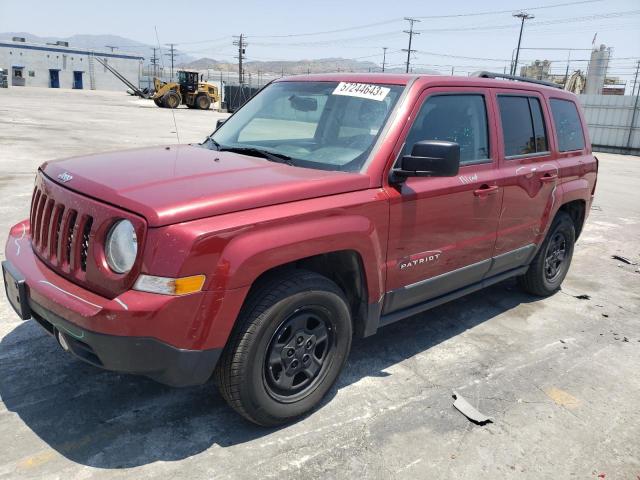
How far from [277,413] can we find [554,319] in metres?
3.03

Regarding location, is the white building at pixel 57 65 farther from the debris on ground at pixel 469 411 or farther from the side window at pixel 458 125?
the debris on ground at pixel 469 411

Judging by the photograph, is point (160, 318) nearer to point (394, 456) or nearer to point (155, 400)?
point (155, 400)

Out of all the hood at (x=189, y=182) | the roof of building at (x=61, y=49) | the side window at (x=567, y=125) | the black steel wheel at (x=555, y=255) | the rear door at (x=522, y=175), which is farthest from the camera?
the roof of building at (x=61, y=49)

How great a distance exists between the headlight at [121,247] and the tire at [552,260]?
385cm

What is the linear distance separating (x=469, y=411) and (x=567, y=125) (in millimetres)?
3148

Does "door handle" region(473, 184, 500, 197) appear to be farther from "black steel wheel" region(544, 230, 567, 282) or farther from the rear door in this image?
"black steel wheel" region(544, 230, 567, 282)

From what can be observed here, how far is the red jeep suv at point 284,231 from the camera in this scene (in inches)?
95.2

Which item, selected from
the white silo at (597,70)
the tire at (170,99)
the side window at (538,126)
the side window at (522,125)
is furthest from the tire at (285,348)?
the tire at (170,99)

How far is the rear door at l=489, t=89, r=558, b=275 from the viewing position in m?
4.15

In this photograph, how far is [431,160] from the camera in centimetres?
305

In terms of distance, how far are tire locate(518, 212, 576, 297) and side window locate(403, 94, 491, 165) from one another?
1555 mm

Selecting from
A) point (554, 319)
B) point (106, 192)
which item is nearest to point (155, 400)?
point (106, 192)

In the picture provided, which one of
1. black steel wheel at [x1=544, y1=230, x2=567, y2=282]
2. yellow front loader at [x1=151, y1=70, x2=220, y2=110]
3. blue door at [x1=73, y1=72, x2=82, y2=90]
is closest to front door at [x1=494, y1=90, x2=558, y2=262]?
black steel wheel at [x1=544, y1=230, x2=567, y2=282]

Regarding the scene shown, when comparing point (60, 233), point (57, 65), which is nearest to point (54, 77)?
point (57, 65)
